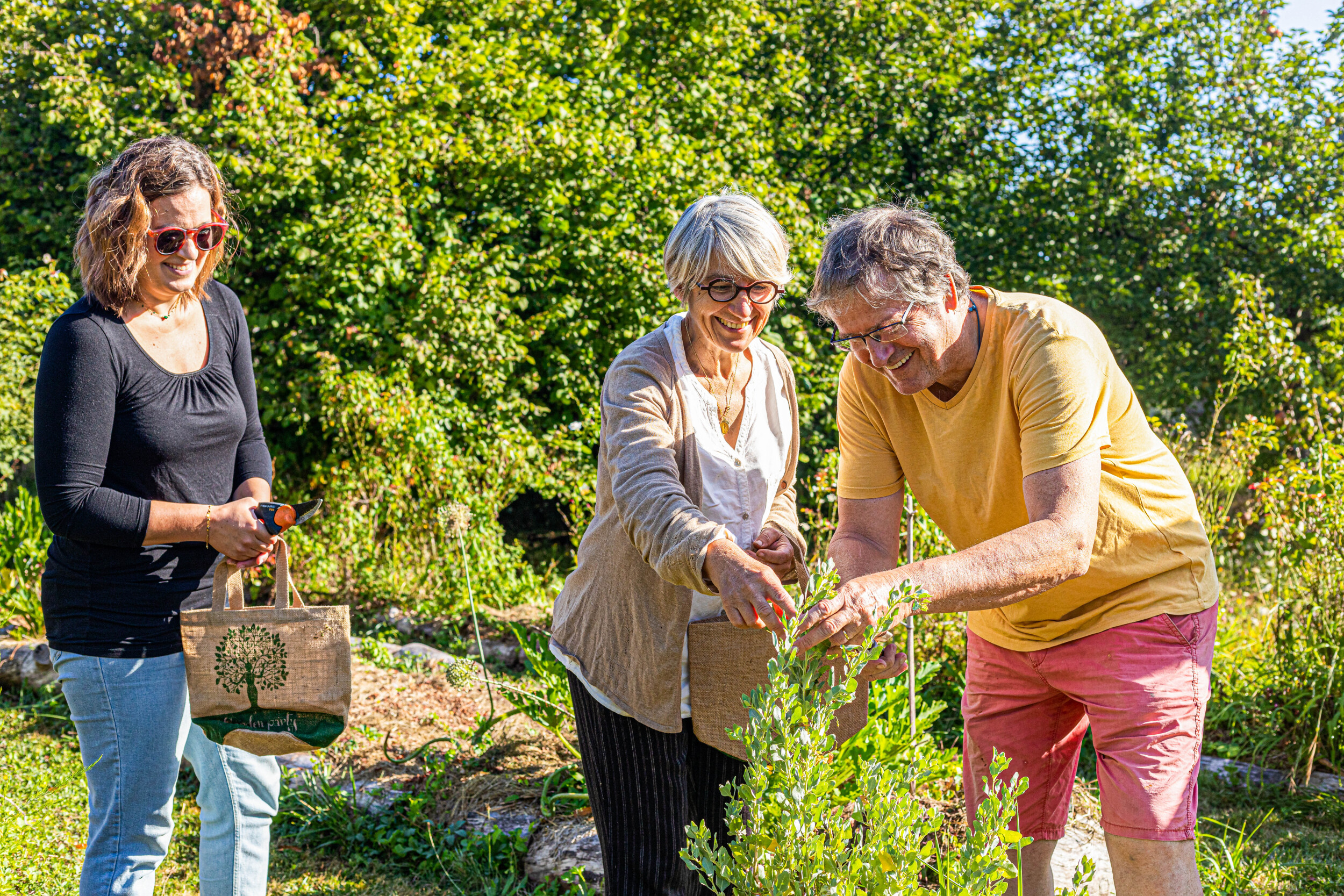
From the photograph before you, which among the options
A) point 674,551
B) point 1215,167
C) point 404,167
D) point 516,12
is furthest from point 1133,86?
point 674,551

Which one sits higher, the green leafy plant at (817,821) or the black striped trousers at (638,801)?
the green leafy plant at (817,821)

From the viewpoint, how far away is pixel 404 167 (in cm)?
757

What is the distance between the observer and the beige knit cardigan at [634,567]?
1.97 metres

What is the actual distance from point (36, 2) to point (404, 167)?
3.91m

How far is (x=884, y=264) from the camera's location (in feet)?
6.32

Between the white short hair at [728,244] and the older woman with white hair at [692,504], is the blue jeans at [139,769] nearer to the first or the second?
the older woman with white hair at [692,504]

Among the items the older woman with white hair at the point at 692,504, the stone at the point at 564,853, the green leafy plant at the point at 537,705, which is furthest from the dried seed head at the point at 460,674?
the older woman with white hair at the point at 692,504

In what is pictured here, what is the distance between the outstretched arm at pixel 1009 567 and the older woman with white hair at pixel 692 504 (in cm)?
41

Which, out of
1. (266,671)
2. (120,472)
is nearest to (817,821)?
(266,671)

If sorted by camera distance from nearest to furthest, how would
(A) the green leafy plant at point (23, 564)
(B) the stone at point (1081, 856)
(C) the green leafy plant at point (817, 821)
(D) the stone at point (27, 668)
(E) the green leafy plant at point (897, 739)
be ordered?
(C) the green leafy plant at point (817, 821) → (E) the green leafy plant at point (897, 739) → (B) the stone at point (1081, 856) → (D) the stone at point (27, 668) → (A) the green leafy plant at point (23, 564)

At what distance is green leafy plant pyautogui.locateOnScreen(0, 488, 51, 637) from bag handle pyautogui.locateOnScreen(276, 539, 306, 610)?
408 cm

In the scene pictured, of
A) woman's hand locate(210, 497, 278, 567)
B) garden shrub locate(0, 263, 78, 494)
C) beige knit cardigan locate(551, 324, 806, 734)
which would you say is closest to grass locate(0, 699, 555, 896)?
beige knit cardigan locate(551, 324, 806, 734)

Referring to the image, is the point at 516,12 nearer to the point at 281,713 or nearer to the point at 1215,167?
the point at 1215,167

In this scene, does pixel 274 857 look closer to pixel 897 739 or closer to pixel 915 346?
pixel 897 739
